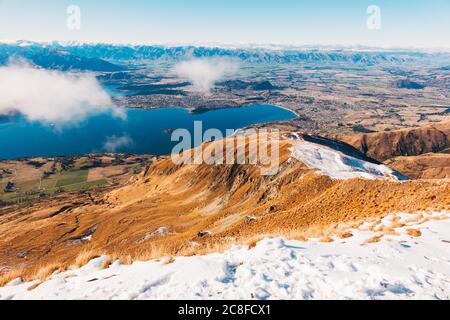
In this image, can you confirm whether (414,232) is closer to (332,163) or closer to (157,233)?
(157,233)

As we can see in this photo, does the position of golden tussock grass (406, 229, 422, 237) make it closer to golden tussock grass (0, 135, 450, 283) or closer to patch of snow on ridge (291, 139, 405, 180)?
golden tussock grass (0, 135, 450, 283)

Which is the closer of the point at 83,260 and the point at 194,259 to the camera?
the point at 194,259

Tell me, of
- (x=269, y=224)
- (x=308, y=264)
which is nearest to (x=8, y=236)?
(x=269, y=224)

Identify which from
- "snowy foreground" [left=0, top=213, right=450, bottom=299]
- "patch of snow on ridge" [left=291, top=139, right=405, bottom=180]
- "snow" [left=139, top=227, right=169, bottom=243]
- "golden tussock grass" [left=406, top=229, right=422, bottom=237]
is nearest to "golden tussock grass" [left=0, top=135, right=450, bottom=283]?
"snow" [left=139, top=227, right=169, bottom=243]

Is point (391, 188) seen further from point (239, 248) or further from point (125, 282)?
point (125, 282)

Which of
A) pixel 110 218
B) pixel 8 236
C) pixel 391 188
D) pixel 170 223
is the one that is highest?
pixel 391 188

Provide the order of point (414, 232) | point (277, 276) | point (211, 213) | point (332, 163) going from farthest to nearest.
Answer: point (332, 163) < point (211, 213) < point (414, 232) < point (277, 276)

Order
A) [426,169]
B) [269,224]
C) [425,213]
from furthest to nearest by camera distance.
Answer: [426,169], [269,224], [425,213]

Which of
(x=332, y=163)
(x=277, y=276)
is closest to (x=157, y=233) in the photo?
(x=332, y=163)
